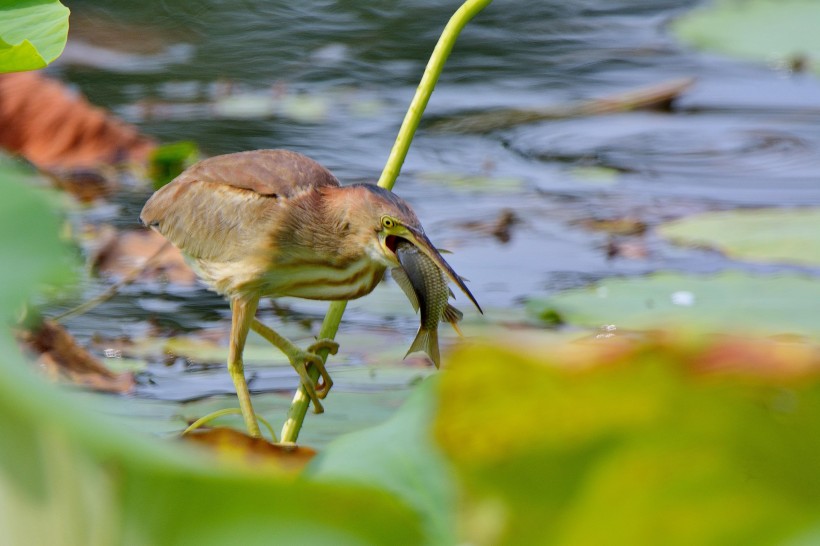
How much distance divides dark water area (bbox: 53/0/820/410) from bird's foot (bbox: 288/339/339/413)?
0.38m

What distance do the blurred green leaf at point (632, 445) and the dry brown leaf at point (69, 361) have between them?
5.62ft

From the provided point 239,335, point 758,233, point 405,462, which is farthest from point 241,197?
point 758,233

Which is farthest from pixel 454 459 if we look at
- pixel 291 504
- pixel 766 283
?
pixel 766 283

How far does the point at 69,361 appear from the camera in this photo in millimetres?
2156

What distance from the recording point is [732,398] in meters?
0.45

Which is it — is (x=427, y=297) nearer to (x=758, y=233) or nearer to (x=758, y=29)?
(x=758, y=233)

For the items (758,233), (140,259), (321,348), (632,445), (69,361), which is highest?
(632,445)

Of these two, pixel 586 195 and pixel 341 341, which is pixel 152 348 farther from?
pixel 586 195

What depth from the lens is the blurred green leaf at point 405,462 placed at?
619 mm

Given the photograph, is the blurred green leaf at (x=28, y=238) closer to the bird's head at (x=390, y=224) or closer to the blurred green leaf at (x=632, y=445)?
the blurred green leaf at (x=632, y=445)

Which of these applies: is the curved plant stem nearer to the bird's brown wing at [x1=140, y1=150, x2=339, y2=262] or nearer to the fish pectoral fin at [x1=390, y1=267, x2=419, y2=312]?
the fish pectoral fin at [x1=390, y1=267, x2=419, y2=312]

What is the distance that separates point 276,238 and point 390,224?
254 millimetres

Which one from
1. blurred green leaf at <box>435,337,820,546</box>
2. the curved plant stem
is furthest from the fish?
blurred green leaf at <box>435,337,820,546</box>

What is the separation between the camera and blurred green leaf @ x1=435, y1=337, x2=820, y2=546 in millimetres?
452
